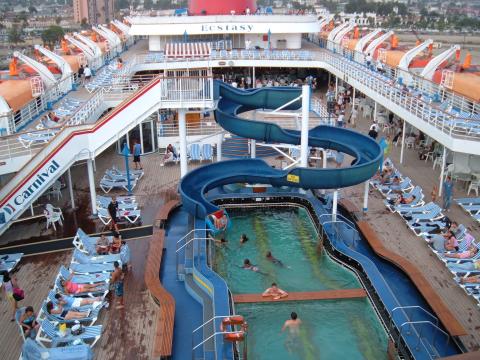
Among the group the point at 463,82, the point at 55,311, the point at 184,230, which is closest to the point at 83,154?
the point at 184,230

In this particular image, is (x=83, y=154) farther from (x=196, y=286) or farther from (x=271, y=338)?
(x=271, y=338)

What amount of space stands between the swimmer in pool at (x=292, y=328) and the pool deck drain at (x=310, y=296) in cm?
79

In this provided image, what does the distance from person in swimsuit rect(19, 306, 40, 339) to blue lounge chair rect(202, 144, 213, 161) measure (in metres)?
10.5

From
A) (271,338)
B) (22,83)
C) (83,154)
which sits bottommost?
(271,338)

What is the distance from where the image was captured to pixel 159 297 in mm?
9469

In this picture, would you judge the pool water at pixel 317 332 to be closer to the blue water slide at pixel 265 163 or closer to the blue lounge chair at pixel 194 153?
the blue water slide at pixel 265 163

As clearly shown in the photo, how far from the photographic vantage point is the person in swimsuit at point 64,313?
29.3 feet

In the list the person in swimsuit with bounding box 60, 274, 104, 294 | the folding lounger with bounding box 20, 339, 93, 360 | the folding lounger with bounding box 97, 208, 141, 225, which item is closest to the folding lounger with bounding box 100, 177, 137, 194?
the folding lounger with bounding box 97, 208, 141, 225

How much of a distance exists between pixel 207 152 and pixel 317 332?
34.3 feet

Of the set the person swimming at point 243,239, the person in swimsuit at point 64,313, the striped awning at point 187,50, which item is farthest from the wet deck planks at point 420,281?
the striped awning at point 187,50

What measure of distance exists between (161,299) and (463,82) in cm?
1429

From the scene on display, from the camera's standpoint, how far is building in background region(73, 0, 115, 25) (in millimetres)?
144462

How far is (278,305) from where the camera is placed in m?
9.74

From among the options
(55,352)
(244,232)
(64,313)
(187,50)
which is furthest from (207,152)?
(187,50)
